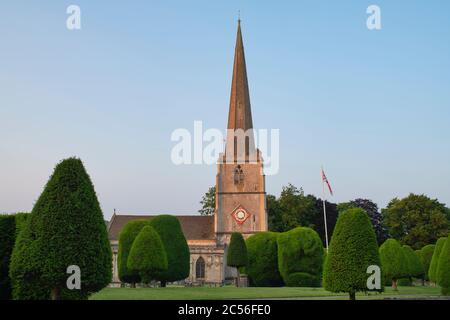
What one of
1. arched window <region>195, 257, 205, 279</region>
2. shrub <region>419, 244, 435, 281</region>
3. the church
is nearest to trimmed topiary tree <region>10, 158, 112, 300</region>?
shrub <region>419, 244, 435, 281</region>

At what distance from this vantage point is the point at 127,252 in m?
46.8

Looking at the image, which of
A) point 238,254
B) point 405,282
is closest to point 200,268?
point 238,254

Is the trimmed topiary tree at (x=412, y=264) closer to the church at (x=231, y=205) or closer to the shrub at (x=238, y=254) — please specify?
the shrub at (x=238, y=254)

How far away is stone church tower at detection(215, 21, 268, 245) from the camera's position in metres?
75.0

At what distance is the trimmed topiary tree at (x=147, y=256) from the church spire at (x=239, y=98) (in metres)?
41.4

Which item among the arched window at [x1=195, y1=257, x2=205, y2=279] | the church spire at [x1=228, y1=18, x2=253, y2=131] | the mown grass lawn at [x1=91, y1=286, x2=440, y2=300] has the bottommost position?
the arched window at [x1=195, y1=257, x2=205, y2=279]

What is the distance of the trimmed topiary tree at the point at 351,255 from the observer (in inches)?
975

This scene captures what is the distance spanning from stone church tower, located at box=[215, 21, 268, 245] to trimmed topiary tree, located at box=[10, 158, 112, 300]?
5538 cm

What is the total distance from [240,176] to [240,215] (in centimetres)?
602

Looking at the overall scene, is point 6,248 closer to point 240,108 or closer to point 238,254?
point 238,254

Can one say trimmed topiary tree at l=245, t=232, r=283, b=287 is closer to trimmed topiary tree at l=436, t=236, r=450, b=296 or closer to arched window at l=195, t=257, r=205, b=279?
arched window at l=195, t=257, r=205, b=279

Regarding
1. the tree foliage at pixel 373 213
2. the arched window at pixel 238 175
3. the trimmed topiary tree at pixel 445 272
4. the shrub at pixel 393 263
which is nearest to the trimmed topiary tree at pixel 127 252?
the shrub at pixel 393 263

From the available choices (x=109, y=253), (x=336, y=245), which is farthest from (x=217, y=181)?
(x=109, y=253)

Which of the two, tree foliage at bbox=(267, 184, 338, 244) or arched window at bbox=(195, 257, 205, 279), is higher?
tree foliage at bbox=(267, 184, 338, 244)
